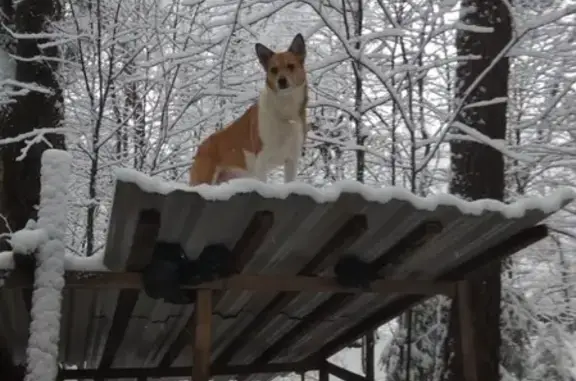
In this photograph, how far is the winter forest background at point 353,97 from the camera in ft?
24.5

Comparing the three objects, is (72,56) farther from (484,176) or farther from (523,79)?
(523,79)

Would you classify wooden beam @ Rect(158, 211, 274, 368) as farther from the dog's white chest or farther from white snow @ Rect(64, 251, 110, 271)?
the dog's white chest

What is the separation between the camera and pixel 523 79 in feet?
34.4

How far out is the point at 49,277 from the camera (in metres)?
3.48

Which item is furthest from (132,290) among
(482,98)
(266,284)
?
(482,98)

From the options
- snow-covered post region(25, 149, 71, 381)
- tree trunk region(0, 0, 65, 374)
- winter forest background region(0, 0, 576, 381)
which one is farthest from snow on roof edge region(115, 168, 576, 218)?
tree trunk region(0, 0, 65, 374)

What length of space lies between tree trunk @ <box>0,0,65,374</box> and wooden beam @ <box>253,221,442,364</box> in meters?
2.92

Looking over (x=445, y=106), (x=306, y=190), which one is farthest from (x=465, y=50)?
(x=306, y=190)

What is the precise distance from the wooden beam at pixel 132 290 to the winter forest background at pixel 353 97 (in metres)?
2.21

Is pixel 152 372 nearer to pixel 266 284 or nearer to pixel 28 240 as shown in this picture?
pixel 266 284

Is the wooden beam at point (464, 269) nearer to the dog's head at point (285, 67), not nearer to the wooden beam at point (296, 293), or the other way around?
the wooden beam at point (296, 293)

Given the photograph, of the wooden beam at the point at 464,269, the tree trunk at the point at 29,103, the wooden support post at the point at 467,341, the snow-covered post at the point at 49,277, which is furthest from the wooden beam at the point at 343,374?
the tree trunk at the point at 29,103

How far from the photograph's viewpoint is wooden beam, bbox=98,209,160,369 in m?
3.37

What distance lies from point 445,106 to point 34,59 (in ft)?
15.7
